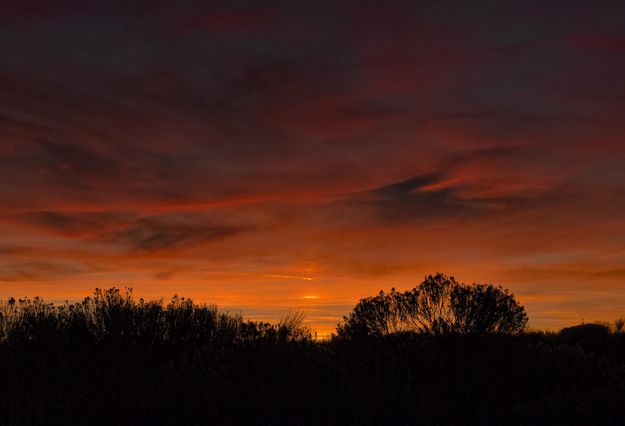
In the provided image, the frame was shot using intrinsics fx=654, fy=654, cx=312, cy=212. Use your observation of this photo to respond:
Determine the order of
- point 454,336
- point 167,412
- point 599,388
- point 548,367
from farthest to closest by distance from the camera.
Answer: point 454,336, point 548,367, point 599,388, point 167,412

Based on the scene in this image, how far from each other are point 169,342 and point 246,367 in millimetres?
4820

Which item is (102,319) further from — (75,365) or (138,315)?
(75,365)

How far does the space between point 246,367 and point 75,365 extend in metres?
4.75

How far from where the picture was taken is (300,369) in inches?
494

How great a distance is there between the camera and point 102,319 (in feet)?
56.9

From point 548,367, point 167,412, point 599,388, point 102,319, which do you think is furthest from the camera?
point 102,319

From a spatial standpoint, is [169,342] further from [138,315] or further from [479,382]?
[479,382]

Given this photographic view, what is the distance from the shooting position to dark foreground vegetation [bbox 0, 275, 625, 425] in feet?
35.9

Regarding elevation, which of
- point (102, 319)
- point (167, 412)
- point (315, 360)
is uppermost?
point (102, 319)

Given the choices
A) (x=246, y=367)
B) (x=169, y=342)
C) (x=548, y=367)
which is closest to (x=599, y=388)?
(x=548, y=367)

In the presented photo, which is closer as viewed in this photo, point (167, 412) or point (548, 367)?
point (167, 412)

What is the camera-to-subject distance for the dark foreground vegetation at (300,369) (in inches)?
431

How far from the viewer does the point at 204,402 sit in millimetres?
11125

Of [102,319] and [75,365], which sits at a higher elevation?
[102,319]
